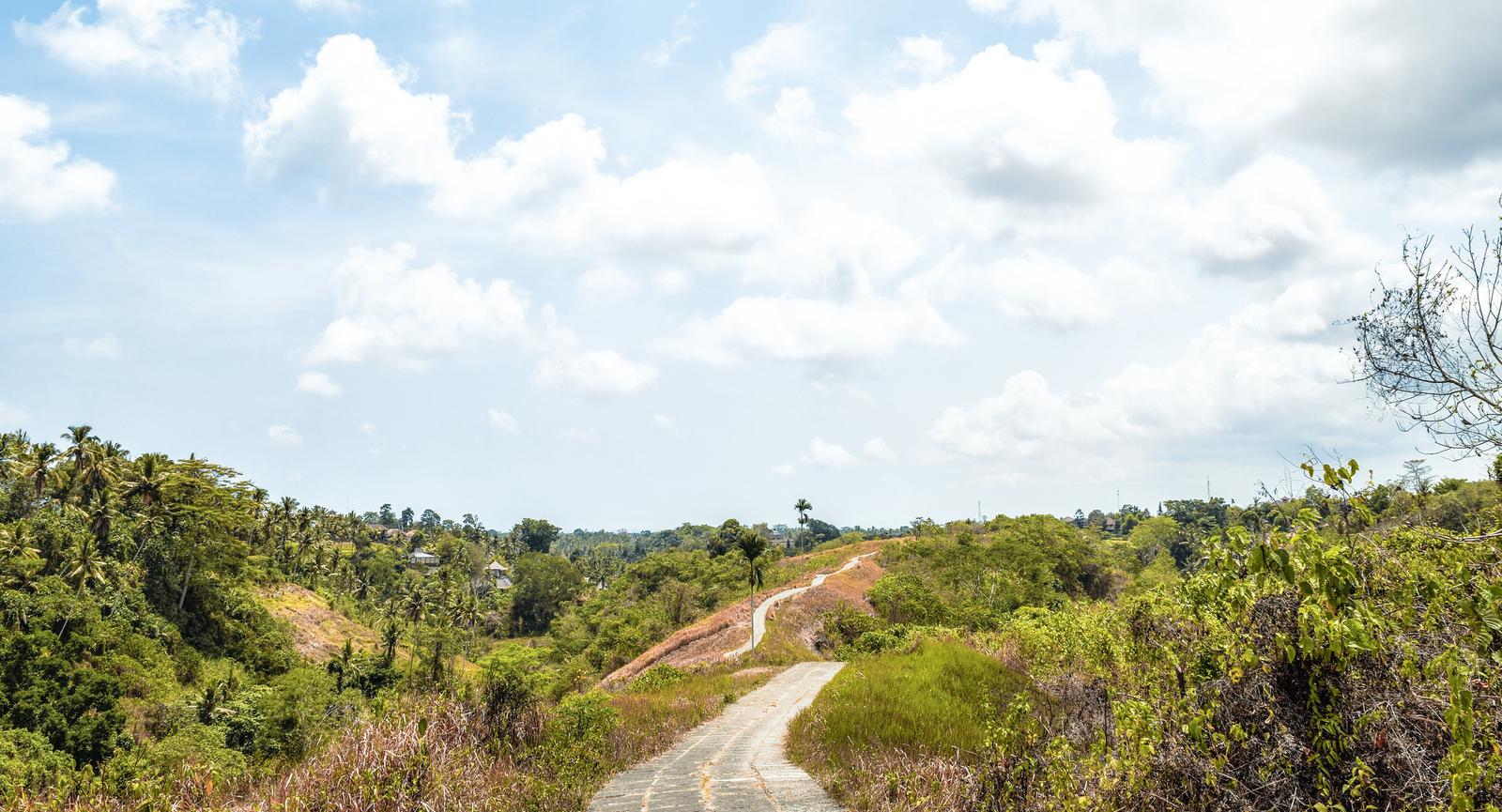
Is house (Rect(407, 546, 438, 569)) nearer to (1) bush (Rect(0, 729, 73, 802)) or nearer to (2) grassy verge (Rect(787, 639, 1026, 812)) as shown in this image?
(1) bush (Rect(0, 729, 73, 802))

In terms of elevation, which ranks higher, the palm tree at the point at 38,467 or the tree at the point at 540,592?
the palm tree at the point at 38,467

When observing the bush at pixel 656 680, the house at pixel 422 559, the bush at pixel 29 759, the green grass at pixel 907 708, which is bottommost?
the bush at pixel 29 759

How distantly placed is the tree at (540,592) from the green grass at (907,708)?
102210 mm

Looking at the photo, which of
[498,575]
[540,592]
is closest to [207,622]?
[540,592]

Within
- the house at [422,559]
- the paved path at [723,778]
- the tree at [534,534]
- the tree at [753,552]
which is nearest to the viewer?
the paved path at [723,778]

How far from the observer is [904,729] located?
1602 centimetres

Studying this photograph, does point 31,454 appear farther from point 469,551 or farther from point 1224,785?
point 1224,785

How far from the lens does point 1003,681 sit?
27312 mm

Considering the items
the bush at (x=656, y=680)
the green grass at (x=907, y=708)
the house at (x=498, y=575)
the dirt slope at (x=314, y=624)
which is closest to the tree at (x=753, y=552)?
the bush at (x=656, y=680)

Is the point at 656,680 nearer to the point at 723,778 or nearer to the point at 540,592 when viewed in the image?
the point at 723,778

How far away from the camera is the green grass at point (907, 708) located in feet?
49.8

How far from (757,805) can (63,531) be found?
268 ft

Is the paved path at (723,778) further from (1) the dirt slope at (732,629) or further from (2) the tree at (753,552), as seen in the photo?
(2) the tree at (753,552)

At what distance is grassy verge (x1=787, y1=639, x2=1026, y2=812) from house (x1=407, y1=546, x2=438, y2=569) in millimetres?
148078
